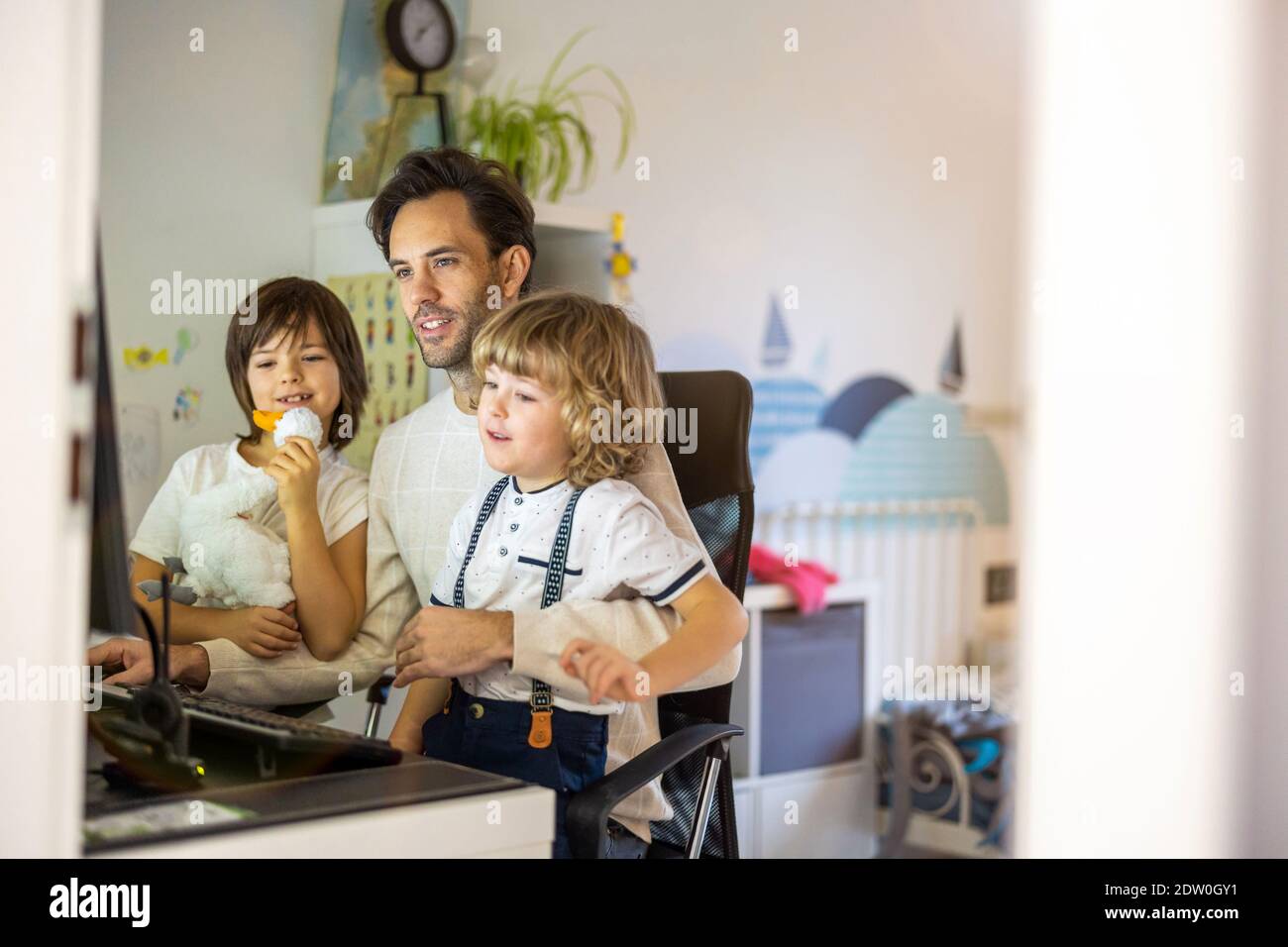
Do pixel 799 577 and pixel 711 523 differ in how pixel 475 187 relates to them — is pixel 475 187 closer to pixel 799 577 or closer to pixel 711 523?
pixel 711 523

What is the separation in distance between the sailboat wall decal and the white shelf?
3.06 feet

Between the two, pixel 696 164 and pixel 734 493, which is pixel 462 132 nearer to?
pixel 696 164

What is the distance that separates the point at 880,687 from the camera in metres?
3.13

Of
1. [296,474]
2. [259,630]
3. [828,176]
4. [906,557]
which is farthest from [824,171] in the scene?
[259,630]

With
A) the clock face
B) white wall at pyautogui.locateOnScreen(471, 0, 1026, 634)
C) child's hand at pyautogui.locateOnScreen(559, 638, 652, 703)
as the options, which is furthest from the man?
white wall at pyautogui.locateOnScreen(471, 0, 1026, 634)

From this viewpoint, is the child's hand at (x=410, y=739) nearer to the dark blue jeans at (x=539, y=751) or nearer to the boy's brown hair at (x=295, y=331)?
the dark blue jeans at (x=539, y=751)

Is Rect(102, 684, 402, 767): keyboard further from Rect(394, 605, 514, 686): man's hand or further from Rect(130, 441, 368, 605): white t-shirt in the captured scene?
Rect(130, 441, 368, 605): white t-shirt

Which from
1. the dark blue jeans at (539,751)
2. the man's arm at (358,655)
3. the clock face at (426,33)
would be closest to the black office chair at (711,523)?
the dark blue jeans at (539,751)

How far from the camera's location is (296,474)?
1740 mm

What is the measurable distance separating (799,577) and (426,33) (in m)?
1.32

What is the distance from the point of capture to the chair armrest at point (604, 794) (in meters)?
1.21

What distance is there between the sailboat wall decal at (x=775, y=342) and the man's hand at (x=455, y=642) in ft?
6.14

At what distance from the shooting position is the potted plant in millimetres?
2449
